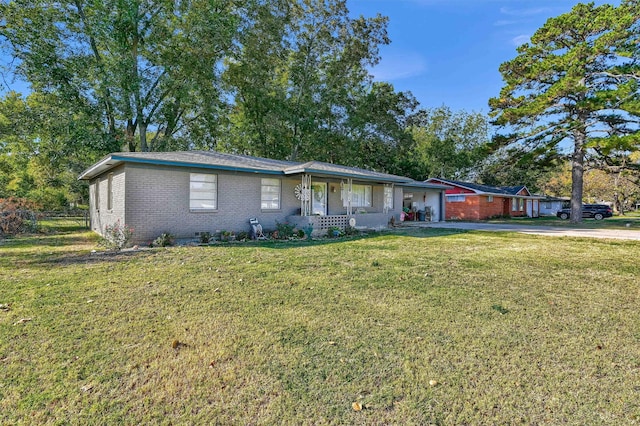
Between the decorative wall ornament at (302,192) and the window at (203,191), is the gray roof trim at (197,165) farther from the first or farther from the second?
the decorative wall ornament at (302,192)

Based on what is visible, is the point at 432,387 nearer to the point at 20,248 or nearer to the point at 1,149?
the point at 20,248

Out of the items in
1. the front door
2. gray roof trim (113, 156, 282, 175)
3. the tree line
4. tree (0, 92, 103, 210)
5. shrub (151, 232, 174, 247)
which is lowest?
shrub (151, 232, 174, 247)

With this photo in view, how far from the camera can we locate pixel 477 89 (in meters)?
26.3

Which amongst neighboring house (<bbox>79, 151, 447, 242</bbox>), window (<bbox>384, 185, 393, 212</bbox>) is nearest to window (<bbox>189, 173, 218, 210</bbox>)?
neighboring house (<bbox>79, 151, 447, 242</bbox>)

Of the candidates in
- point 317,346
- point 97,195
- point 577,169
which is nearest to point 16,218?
point 97,195

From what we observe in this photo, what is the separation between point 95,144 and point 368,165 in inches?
871

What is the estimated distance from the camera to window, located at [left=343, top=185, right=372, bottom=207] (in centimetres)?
1674

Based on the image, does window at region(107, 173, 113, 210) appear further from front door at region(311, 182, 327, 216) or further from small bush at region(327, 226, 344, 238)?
small bush at region(327, 226, 344, 238)

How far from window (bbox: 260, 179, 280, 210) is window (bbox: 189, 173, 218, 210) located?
192 centimetres

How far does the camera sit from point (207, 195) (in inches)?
447

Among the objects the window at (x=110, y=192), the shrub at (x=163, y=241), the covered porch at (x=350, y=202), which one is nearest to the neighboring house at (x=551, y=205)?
the covered porch at (x=350, y=202)

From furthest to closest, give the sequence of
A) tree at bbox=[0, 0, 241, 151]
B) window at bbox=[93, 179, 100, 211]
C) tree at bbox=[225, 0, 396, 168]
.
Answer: tree at bbox=[225, 0, 396, 168]
tree at bbox=[0, 0, 241, 151]
window at bbox=[93, 179, 100, 211]

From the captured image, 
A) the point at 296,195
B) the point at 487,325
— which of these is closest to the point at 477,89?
the point at 296,195

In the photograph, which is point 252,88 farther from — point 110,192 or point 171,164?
point 171,164
